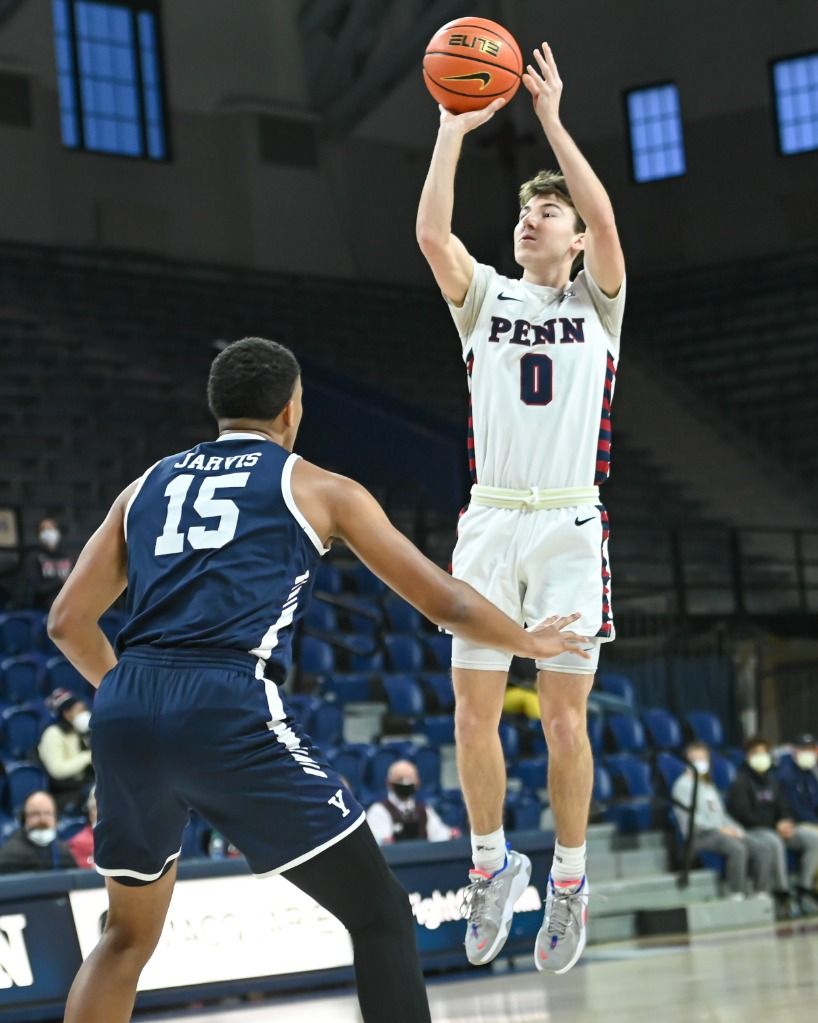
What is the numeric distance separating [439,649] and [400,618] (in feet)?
1.78

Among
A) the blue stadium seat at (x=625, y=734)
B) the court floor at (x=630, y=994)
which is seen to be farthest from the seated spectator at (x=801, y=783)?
the court floor at (x=630, y=994)

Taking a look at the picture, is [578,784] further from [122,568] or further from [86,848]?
[86,848]

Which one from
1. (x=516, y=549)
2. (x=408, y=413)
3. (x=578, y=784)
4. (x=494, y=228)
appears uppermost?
(x=494, y=228)

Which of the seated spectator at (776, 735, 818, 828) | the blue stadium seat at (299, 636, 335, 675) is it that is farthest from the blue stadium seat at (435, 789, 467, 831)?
the seated spectator at (776, 735, 818, 828)

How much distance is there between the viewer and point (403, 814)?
11906 mm

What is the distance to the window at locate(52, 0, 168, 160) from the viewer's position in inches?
870

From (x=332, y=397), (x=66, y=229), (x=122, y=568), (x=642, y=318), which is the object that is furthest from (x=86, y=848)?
(x=642, y=318)

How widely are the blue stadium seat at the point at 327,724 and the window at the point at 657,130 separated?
1371 cm

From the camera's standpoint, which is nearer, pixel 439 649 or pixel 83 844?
Answer: pixel 83 844

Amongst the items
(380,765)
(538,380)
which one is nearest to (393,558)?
(538,380)

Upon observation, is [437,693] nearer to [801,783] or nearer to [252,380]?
[801,783]

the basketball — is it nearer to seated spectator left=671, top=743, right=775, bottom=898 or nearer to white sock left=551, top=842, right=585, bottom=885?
white sock left=551, top=842, right=585, bottom=885

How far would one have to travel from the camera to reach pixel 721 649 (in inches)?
702

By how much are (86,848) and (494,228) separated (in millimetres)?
16177
